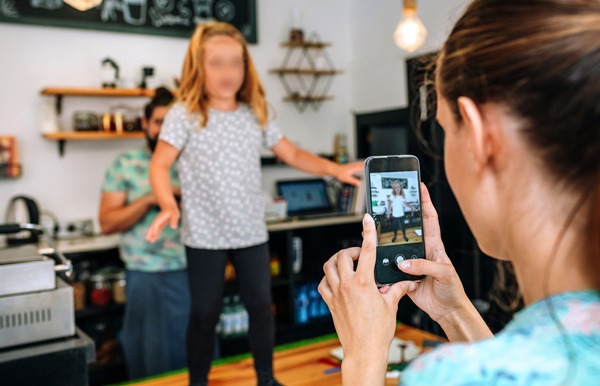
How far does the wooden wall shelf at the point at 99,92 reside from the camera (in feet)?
10.6

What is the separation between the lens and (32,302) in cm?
124

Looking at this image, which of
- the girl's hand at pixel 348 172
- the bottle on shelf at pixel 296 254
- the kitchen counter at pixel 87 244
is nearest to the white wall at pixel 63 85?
the kitchen counter at pixel 87 244

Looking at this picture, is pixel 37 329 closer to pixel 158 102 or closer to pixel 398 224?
pixel 398 224

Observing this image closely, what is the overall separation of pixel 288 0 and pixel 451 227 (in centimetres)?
202

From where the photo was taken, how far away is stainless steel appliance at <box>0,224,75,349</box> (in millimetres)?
1215

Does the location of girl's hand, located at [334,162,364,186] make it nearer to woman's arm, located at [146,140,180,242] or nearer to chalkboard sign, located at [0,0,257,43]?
woman's arm, located at [146,140,180,242]

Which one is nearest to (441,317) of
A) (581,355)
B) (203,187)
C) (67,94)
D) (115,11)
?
(581,355)

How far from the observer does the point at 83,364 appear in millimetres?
1257

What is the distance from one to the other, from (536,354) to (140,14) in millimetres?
3531

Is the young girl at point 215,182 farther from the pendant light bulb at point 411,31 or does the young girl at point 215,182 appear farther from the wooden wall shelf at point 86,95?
the wooden wall shelf at point 86,95

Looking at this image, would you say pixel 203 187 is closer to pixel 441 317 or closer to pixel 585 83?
pixel 441 317

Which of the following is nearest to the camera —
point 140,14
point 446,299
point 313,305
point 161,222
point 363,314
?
point 363,314

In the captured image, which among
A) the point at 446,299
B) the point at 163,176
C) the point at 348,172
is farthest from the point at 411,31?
the point at 446,299

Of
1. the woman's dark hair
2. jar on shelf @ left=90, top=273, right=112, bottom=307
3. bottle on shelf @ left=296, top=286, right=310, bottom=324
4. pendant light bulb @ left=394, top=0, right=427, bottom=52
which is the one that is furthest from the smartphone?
bottle on shelf @ left=296, top=286, right=310, bottom=324
